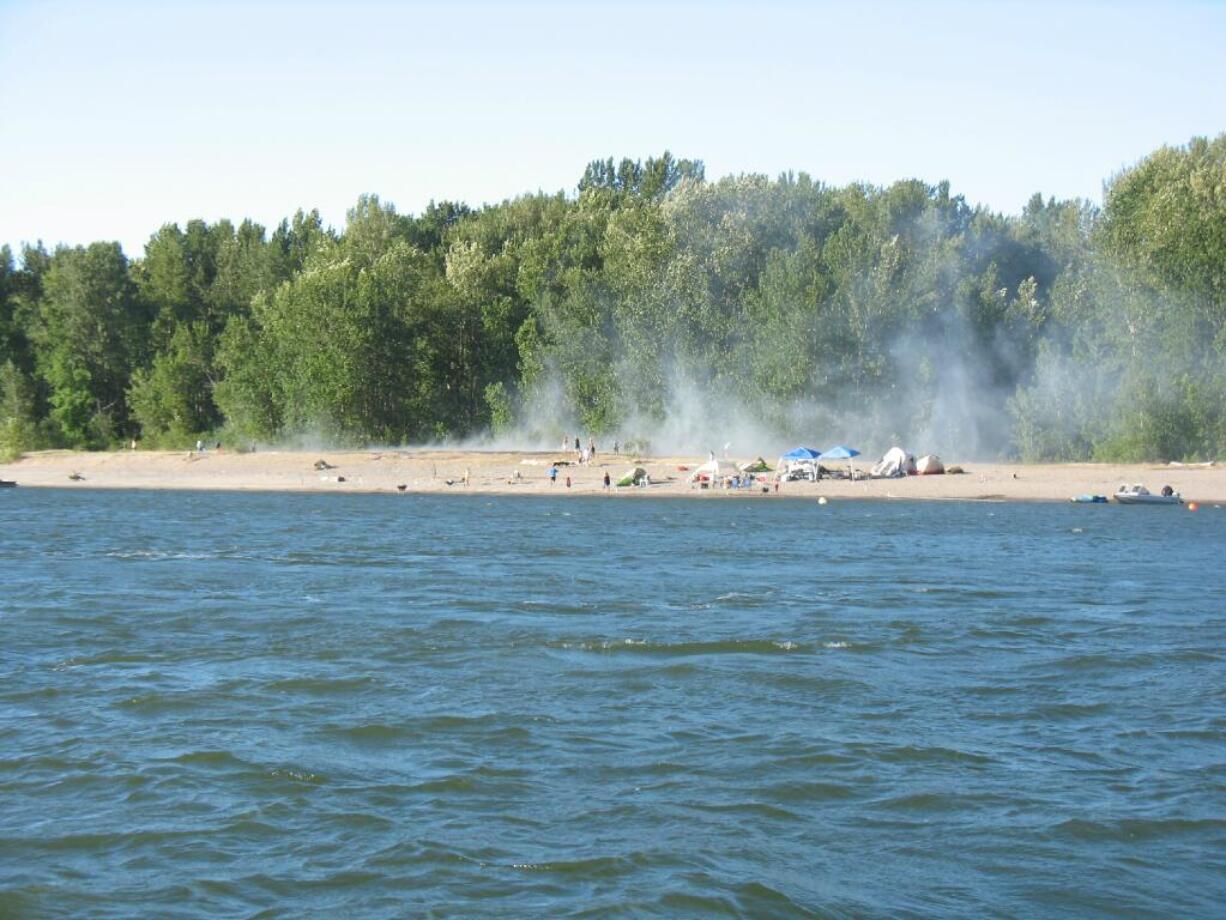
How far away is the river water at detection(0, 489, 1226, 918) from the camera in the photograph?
11.1m

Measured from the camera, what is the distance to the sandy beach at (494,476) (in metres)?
53.7

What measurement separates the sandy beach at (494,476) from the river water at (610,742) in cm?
2342

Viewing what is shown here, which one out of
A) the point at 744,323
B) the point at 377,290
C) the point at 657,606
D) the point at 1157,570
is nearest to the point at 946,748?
the point at 657,606

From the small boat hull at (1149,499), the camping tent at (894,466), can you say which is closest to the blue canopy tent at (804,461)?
the camping tent at (894,466)

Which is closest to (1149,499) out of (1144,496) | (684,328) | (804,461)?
(1144,496)

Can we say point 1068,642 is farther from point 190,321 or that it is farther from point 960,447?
point 190,321

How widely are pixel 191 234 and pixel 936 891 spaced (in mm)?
83879

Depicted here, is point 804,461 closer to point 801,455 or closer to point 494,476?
point 801,455

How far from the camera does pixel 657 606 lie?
24828mm

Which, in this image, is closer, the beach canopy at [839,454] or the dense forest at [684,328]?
the beach canopy at [839,454]

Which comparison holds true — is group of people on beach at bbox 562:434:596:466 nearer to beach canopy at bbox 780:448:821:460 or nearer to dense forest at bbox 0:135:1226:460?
dense forest at bbox 0:135:1226:460

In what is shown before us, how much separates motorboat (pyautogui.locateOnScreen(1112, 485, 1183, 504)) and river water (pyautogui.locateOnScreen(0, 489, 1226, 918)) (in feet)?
65.6

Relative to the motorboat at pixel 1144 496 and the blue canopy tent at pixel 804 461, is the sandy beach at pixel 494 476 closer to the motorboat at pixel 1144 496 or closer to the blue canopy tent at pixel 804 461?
the blue canopy tent at pixel 804 461

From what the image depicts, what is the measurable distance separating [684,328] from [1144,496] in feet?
84.9
